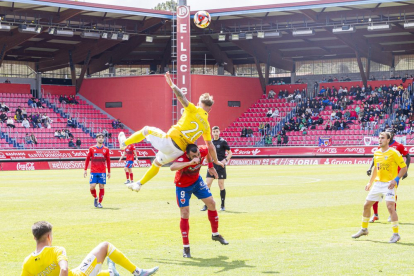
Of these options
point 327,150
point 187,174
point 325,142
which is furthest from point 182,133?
point 325,142

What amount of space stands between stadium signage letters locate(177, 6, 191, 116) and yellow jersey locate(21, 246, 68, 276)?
4309cm

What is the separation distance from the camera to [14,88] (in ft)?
181

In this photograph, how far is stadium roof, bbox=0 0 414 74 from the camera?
157ft

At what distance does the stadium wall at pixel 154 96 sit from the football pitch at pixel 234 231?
31.8m

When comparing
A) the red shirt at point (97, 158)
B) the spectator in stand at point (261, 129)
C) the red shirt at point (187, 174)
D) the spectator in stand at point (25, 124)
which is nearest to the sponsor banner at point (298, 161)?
the spectator in stand at point (261, 129)

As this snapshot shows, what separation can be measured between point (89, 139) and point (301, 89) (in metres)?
22.7

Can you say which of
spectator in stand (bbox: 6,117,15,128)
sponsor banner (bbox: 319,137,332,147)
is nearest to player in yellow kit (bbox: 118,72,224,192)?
sponsor banner (bbox: 319,137,332,147)

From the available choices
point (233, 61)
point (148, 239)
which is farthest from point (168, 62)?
point (148, 239)

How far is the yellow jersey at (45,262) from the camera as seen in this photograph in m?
5.95

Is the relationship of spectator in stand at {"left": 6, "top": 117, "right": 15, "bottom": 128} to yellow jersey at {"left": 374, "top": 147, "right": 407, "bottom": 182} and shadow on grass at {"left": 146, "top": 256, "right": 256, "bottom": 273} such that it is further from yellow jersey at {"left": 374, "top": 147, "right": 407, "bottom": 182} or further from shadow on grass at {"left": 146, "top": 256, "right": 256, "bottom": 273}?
shadow on grass at {"left": 146, "top": 256, "right": 256, "bottom": 273}

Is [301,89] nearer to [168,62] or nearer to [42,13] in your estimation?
[168,62]

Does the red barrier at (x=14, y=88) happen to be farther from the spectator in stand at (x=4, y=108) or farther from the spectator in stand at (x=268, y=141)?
the spectator in stand at (x=268, y=141)

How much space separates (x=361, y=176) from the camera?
30.2 meters

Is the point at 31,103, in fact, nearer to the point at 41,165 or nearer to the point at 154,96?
the point at 154,96
